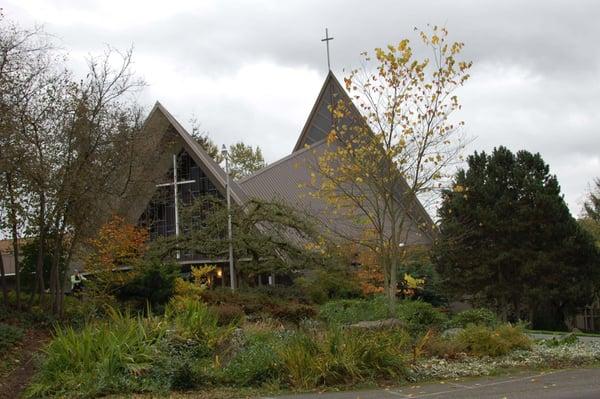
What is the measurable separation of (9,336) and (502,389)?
338 inches

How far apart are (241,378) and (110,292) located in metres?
11.0

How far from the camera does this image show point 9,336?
39.6 feet

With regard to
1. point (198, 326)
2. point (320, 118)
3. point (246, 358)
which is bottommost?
point (246, 358)

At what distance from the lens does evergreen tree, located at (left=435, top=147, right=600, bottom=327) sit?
26.6 metres

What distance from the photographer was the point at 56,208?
47.7 ft

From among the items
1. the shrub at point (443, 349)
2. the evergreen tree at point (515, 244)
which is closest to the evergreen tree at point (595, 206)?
the evergreen tree at point (515, 244)

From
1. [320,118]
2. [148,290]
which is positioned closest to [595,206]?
[320,118]

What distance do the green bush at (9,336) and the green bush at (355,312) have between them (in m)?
6.56

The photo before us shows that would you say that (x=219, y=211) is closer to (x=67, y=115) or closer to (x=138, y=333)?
(x=67, y=115)

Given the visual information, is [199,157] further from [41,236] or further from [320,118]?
[41,236]

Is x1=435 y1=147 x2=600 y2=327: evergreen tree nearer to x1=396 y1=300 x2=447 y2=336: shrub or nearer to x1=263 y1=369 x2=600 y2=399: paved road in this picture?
x1=396 y1=300 x2=447 y2=336: shrub

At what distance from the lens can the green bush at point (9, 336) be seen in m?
11.6

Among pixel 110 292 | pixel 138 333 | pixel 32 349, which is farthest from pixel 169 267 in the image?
pixel 138 333

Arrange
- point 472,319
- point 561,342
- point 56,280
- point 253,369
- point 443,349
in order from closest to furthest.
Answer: point 253,369
point 443,349
point 561,342
point 56,280
point 472,319
